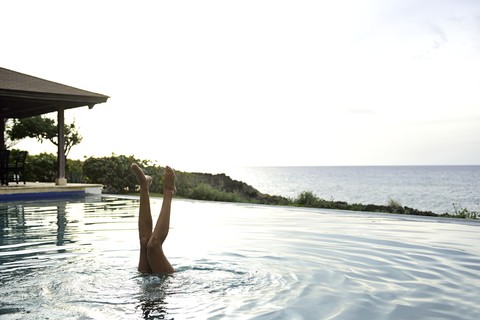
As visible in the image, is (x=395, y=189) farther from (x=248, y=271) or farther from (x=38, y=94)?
(x=248, y=271)

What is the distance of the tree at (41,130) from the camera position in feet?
75.3

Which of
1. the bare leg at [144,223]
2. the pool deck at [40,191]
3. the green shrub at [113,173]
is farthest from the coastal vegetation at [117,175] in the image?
the bare leg at [144,223]

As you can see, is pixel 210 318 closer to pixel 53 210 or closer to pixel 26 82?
pixel 53 210

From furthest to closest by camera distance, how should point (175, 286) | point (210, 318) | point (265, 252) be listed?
point (265, 252)
point (175, 286)
point (210, 318)

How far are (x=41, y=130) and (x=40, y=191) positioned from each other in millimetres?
8420

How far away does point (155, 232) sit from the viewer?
4289 millimetres

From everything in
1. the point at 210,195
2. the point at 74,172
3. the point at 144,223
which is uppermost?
the point at 74,172

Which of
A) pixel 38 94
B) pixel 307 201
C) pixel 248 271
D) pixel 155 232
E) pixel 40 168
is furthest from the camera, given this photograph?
pixel 40 168

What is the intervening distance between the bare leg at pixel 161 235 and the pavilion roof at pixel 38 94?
11.9 metres

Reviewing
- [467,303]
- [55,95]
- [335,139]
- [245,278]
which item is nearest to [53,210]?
[55,95]

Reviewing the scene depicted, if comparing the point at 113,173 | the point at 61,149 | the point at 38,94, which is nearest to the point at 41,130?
the point at 113,173

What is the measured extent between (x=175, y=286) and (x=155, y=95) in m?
20.1

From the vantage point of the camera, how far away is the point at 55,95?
15.6 metres

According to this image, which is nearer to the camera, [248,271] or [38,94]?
[248,271]
